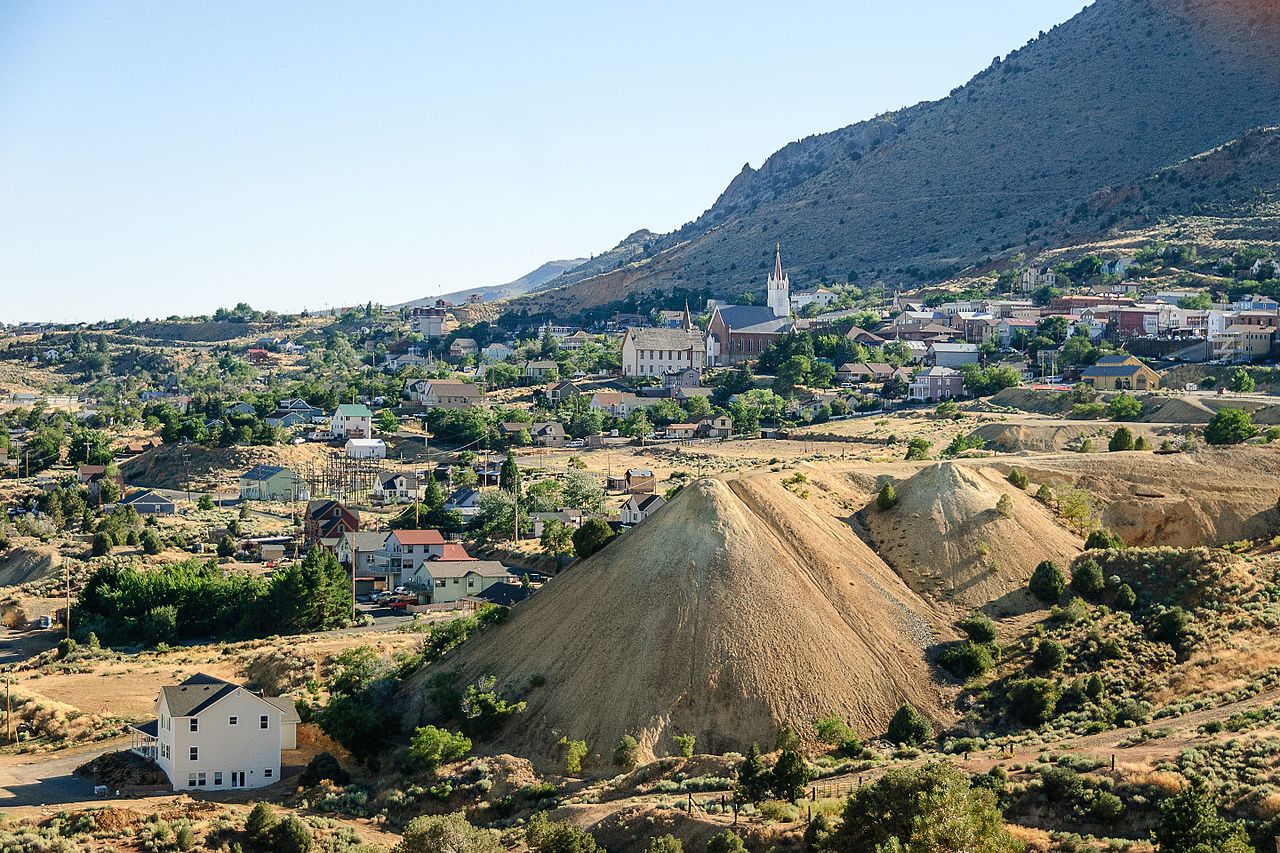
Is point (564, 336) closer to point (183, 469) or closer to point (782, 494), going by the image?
point (183, 469)

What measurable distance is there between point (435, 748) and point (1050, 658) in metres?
18.7

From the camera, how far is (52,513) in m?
92.1

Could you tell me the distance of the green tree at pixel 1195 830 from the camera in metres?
31.3

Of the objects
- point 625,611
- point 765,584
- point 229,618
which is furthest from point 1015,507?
point 229,618

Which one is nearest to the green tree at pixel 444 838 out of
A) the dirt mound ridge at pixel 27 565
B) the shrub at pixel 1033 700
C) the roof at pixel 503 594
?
the shrub at pixel 1033 700

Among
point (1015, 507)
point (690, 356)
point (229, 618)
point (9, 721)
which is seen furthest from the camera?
point (690, 356)

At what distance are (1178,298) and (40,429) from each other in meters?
94.3

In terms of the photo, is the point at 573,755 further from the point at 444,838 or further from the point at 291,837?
the point at 444,838

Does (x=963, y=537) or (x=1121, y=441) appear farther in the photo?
(x=1121, y=441)

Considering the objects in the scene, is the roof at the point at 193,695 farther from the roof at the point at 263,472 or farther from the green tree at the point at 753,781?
the roof at the point at 263,472

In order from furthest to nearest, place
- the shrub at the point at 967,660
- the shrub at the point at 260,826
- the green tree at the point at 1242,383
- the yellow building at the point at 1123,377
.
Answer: the yellow building at the point at 1123,377 < the green tree at the point at 1242,383 < the shrub at the point at 967,660 < the shrub at the point at 260,826

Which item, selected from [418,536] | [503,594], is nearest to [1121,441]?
[503,594]

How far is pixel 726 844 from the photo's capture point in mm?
34625

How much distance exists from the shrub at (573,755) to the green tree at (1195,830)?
1598 cm
